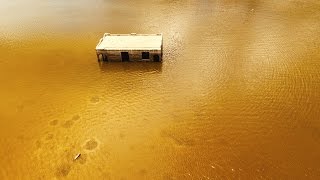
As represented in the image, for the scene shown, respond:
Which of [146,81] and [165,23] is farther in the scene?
[165,23]

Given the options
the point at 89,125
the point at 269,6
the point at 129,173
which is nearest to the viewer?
the point at 129,173

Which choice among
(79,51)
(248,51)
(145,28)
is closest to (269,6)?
(248,51)

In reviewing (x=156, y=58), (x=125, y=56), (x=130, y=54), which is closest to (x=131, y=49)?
(x=130, y=54)

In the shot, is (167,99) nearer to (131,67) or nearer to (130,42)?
(131,67)

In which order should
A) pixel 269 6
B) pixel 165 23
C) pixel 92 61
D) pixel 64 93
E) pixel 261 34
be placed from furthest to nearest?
1. pixel 269 6
2. pixel 165 23
3. pixel 261 34
4. pixel 92 61
5. pixel 64 93

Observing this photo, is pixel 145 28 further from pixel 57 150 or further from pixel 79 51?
pixel 57 150

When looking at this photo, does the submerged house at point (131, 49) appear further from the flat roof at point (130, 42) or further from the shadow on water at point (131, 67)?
the shadow on water at point (131, 67)

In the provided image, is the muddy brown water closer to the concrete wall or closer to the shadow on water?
the shadow on water

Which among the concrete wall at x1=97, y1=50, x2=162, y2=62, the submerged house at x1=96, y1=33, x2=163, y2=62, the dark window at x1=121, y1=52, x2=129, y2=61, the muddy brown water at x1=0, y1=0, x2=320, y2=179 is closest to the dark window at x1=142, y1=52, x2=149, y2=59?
the submerged house at x1=96, y1=33, x2=163, y2=62
